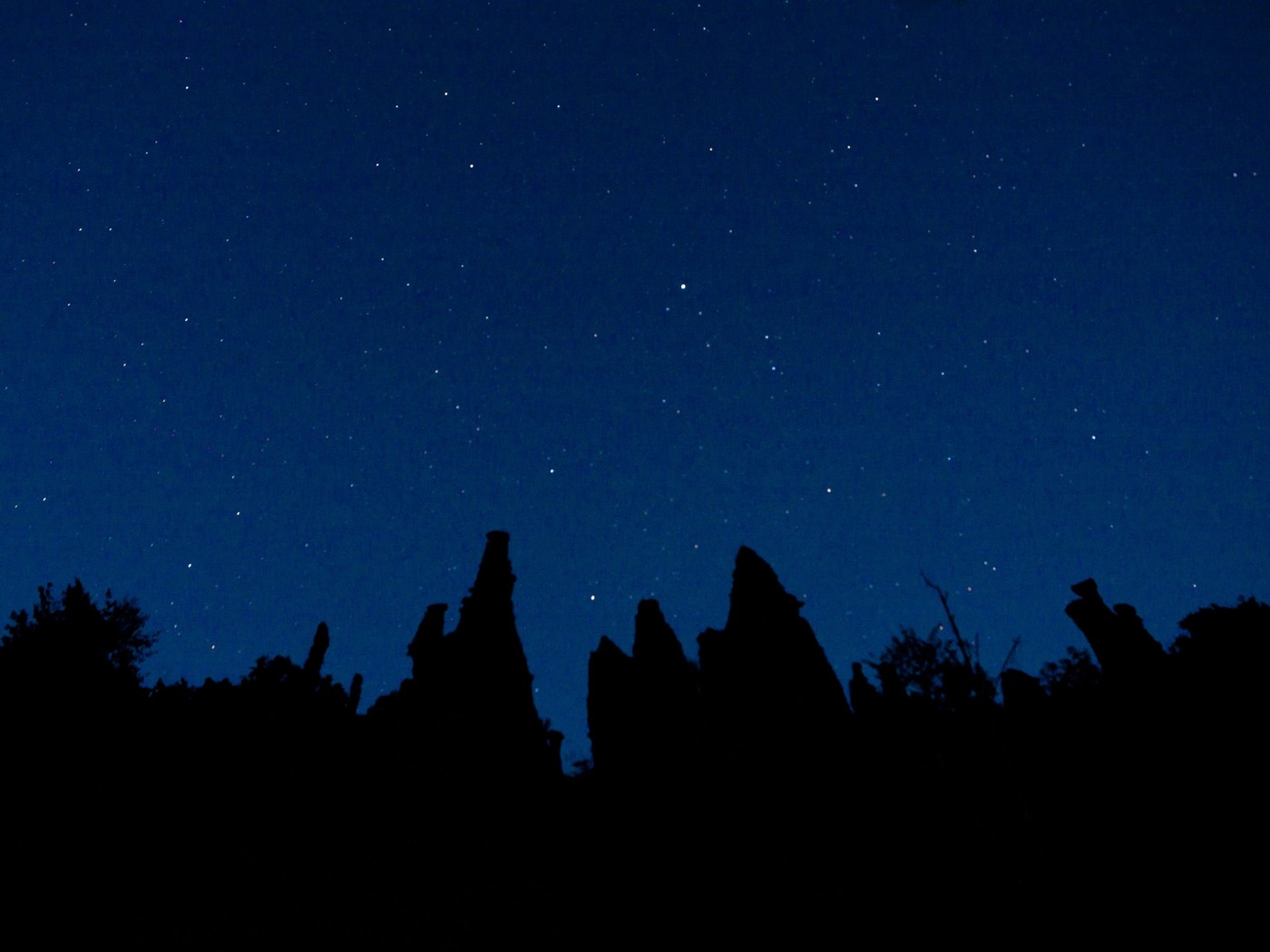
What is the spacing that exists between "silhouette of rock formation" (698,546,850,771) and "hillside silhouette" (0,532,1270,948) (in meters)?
0.12

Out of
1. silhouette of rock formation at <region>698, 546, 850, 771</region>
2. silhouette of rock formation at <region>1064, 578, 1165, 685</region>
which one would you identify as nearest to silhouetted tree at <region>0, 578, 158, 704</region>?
silhouette of rock formation at <region>698, 546, 850, 771</region>

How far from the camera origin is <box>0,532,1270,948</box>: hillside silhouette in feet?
81.6

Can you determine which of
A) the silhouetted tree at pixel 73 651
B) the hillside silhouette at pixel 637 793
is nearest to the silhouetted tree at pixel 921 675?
the hillside silhouette at pixel 637 793

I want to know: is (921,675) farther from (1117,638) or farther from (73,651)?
(73,651)

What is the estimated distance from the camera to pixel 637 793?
3281 cm

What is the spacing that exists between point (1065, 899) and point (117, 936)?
32.8 metres

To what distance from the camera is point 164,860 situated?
2945 cm

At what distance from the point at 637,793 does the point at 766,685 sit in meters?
8.36

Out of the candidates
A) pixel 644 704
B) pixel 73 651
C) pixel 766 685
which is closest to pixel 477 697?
pixel 644 704

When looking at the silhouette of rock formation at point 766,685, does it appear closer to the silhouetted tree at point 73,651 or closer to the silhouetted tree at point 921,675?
the silhouetted tree at point 921,675

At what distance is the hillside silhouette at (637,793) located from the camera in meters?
24.9

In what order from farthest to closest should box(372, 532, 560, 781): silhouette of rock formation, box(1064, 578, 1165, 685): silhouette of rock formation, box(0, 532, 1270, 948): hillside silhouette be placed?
box(1064, 578, 1165, 685): silhouette of rock formation → box(372, 532, 560, 781): silhouette of rock formation → box(0, 532, 1270, 948): hillside silhouette

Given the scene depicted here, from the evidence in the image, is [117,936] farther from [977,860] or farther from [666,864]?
[977,860]

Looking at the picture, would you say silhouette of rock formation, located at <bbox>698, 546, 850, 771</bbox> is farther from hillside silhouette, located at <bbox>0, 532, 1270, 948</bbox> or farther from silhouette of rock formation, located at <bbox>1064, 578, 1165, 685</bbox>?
silhouette of rock formation, located at <bbox>1064, 578, 1165, 685</bbox>
